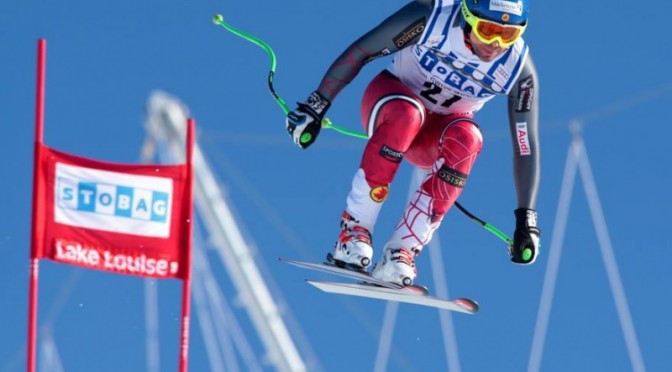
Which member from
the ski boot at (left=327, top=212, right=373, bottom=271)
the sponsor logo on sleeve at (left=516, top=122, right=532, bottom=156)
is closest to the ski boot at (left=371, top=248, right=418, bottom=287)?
the ski boot at (left=327, top=212, right=373, bottom=271)

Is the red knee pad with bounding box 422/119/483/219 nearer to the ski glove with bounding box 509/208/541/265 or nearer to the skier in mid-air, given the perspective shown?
the skier in mid-air

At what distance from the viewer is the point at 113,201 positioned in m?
15.6

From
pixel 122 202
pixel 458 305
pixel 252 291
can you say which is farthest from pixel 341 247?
pixel 252 291

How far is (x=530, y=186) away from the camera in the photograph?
14.7 meters

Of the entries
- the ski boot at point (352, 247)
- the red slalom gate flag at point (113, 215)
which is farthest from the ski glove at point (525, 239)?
the red slalom gate flag at point (113, 215)

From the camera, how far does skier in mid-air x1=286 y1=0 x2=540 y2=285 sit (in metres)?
14.1

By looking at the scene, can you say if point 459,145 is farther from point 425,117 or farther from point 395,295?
point 395,295

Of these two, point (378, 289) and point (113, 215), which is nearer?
point (378, 289)

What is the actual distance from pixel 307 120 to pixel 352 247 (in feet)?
3.19

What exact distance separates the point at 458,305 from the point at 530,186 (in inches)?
40.0

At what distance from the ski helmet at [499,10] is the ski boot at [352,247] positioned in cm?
184

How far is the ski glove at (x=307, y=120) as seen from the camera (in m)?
14.5

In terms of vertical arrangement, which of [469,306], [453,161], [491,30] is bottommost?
[469,306]

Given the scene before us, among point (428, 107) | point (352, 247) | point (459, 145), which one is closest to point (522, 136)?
point (459, 145)
